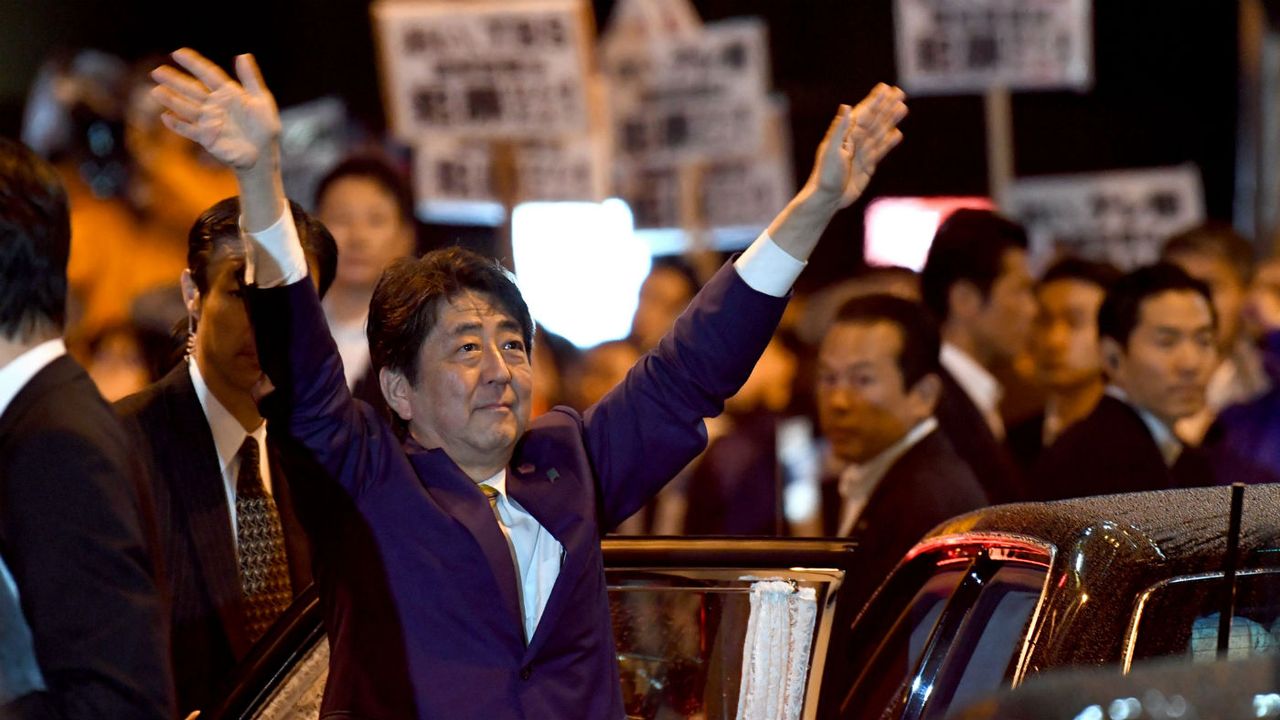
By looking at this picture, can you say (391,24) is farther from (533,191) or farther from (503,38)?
(533,191)

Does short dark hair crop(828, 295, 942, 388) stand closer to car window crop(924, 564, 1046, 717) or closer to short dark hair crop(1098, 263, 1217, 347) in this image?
short dark hair crop(1098, 263, 1217, 347)

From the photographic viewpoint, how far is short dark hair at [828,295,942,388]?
6.34m

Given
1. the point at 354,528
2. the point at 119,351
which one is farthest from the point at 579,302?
the point at 354,528

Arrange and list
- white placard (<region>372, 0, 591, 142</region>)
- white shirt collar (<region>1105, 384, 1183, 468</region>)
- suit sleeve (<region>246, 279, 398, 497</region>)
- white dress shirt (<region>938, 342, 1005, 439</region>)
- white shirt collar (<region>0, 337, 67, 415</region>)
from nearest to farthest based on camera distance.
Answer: white shirt collar (<region>0, 337, 67, 415</region>), suit sleeve (<region>246, 279, 398, 497</region>), white shirt collar (<region>1105, 384, 1183, 468</region>), white dress shirt (<region>938, 342, 1005, 439</region>), white placard (<region>372, 0, 591, 142</region>)

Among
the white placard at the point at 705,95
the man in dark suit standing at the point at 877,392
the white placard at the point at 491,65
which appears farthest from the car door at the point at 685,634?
the white placard at the point at 705,95

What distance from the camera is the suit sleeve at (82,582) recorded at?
273cm

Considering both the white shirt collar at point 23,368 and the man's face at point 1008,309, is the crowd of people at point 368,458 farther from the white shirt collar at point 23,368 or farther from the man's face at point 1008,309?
the man's face at point 1008,309

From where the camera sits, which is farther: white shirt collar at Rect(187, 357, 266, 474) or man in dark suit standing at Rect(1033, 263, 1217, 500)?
man in dark suit standing at Rect(1033, 263, 1217, 500)

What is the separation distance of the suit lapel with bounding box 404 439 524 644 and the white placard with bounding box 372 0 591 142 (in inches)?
298

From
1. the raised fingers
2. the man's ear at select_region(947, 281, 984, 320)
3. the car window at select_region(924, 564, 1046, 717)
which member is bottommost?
the man's ear at select_region(947, 281, 984, 320)

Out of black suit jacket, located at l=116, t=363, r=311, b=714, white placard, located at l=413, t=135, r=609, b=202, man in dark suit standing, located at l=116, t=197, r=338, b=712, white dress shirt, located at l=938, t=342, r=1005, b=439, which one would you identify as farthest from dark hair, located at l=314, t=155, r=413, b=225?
white placard, located at l=413, t=135, r=609, b=202

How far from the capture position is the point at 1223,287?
9.53 metres

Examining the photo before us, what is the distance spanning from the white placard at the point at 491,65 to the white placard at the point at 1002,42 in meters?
2.34

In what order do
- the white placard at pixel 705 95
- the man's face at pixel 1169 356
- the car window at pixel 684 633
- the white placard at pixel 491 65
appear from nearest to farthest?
1. the car window at pixel 684 633
2. the man's face at pixel 1169 356
3. the white placard at pixel 491 65
4. the white placard at pixel 705 95
